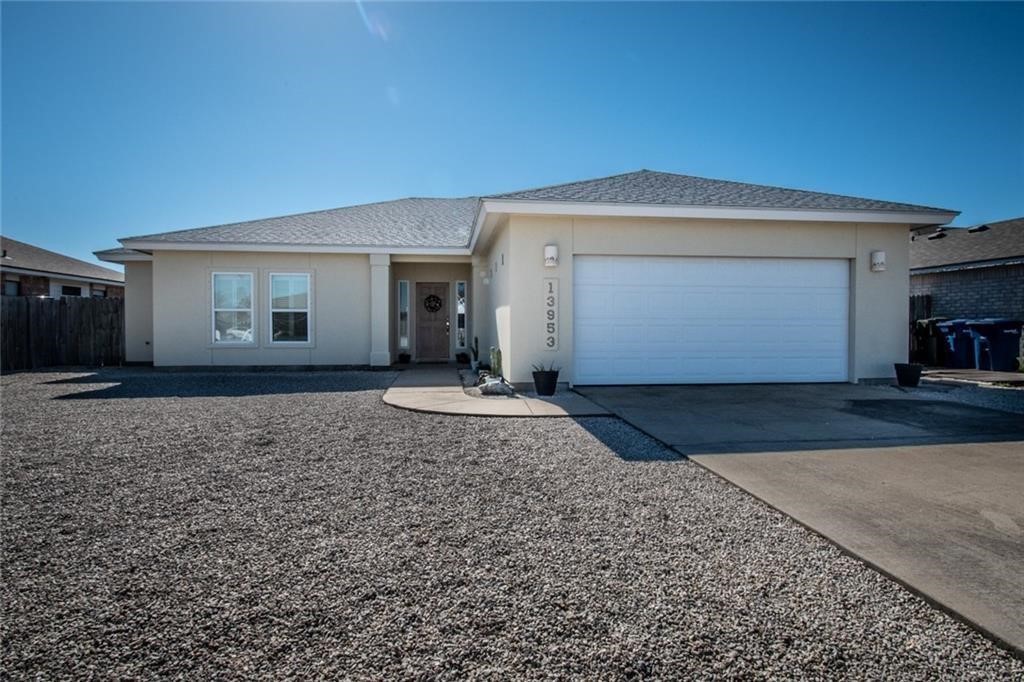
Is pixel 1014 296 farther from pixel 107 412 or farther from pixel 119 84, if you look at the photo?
pixel 119 84

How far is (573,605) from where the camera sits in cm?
214

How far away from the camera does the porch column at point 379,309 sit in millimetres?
12320

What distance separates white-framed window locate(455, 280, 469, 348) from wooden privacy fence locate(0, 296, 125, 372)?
28.8 feet

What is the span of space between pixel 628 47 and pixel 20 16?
10006 mm

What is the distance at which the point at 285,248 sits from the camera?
11.8 m

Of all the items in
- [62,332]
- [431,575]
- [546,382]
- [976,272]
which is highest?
[976,272]

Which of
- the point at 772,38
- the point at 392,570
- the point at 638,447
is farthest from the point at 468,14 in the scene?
the point at 392,570

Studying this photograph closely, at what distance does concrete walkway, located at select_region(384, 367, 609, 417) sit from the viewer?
6488 millimetres

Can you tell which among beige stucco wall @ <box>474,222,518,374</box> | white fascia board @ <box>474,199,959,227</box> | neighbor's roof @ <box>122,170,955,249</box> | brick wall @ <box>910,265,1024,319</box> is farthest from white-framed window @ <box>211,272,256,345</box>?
brick wall @ <box>910,265,1024,319</box>

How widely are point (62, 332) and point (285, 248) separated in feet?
23.2

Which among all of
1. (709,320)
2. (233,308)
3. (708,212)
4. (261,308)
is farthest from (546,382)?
(233,308)

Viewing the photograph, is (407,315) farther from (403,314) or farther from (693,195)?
(693,195)

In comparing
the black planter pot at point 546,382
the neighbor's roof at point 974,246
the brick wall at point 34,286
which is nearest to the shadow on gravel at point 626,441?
the black planter pot at point 546,382

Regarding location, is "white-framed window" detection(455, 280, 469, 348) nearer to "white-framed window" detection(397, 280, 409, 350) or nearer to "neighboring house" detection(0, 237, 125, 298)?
"white-framed window" detection(397, 280, 409, 350)
